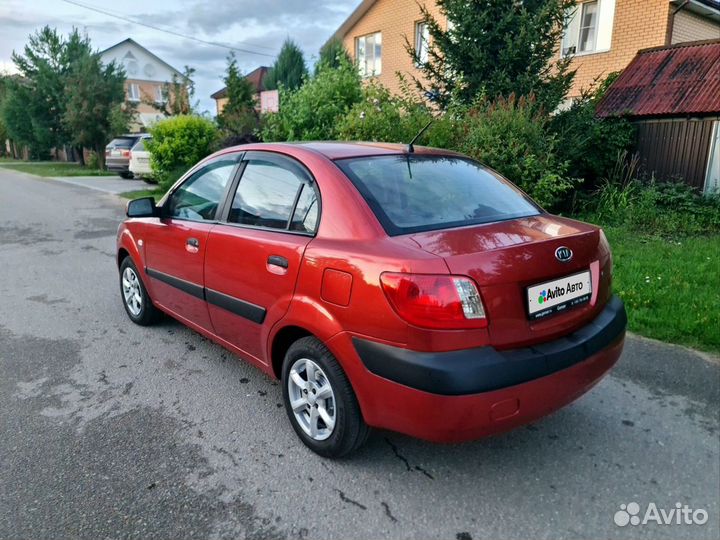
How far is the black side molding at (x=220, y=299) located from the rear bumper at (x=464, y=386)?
73cm

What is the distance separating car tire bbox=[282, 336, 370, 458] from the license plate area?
96cm

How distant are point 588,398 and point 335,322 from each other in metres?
1.94

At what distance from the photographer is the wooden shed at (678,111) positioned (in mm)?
9289

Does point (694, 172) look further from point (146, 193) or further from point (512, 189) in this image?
point (146, 193)

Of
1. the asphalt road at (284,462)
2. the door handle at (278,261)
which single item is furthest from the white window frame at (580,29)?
the door handle at (278,261)

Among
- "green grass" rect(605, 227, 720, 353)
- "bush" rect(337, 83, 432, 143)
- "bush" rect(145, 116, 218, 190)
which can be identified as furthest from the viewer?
"bush" rect(145, 116, 218, 190)

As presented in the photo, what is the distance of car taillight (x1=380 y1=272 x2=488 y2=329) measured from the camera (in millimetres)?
2295

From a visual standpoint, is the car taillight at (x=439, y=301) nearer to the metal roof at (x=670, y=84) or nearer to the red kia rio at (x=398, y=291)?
the red kia rio at (x=398, y=291)

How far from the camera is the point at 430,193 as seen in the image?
120 inches

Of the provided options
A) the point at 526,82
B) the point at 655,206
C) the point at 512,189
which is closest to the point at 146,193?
the point at 526,82

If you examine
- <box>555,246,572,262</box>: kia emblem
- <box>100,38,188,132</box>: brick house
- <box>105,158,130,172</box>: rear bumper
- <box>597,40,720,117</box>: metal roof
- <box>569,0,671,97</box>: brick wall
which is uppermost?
<box>100,38,188,132</box>: brick house

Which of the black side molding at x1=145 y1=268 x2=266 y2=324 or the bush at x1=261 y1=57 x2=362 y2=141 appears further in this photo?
the bush at x1=261 y1=57 x2=362 y2=141

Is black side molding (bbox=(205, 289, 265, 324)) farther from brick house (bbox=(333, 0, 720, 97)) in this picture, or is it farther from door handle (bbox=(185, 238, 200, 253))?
brick house (bbox=(333, 0, 720, 97))

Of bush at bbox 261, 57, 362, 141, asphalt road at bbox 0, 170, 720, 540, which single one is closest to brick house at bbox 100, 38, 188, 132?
bush at bbox 261, 57, 362, 141
